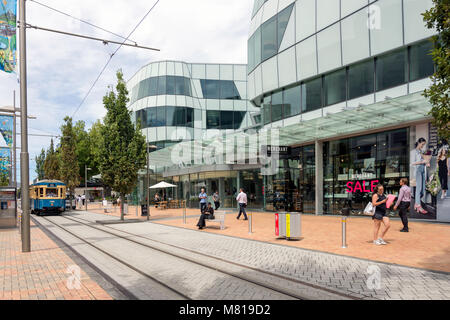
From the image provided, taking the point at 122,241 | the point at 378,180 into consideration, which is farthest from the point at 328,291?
the point at 378,180

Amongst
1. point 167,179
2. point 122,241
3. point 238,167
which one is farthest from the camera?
point 167,179

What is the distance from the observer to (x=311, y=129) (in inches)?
758

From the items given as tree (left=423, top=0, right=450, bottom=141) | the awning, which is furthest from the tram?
tree (left=423, top=0, right=450, bottom=141)

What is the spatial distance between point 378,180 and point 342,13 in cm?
942

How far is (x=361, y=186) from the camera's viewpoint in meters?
18.3

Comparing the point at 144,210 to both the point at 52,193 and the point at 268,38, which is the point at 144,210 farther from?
the point at 268,38

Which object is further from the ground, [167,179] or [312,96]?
[312,96]

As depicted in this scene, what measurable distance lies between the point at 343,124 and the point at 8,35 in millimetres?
15426

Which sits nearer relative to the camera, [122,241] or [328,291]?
[328,291]

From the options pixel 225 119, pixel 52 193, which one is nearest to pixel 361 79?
pixel 52 193

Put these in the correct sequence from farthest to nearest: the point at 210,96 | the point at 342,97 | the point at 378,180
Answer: the point at 210,96, the point at 342,97, the point at 378,180

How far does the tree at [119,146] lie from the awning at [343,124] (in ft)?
26.5

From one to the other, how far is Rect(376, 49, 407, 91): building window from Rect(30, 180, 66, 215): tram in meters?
27.3
